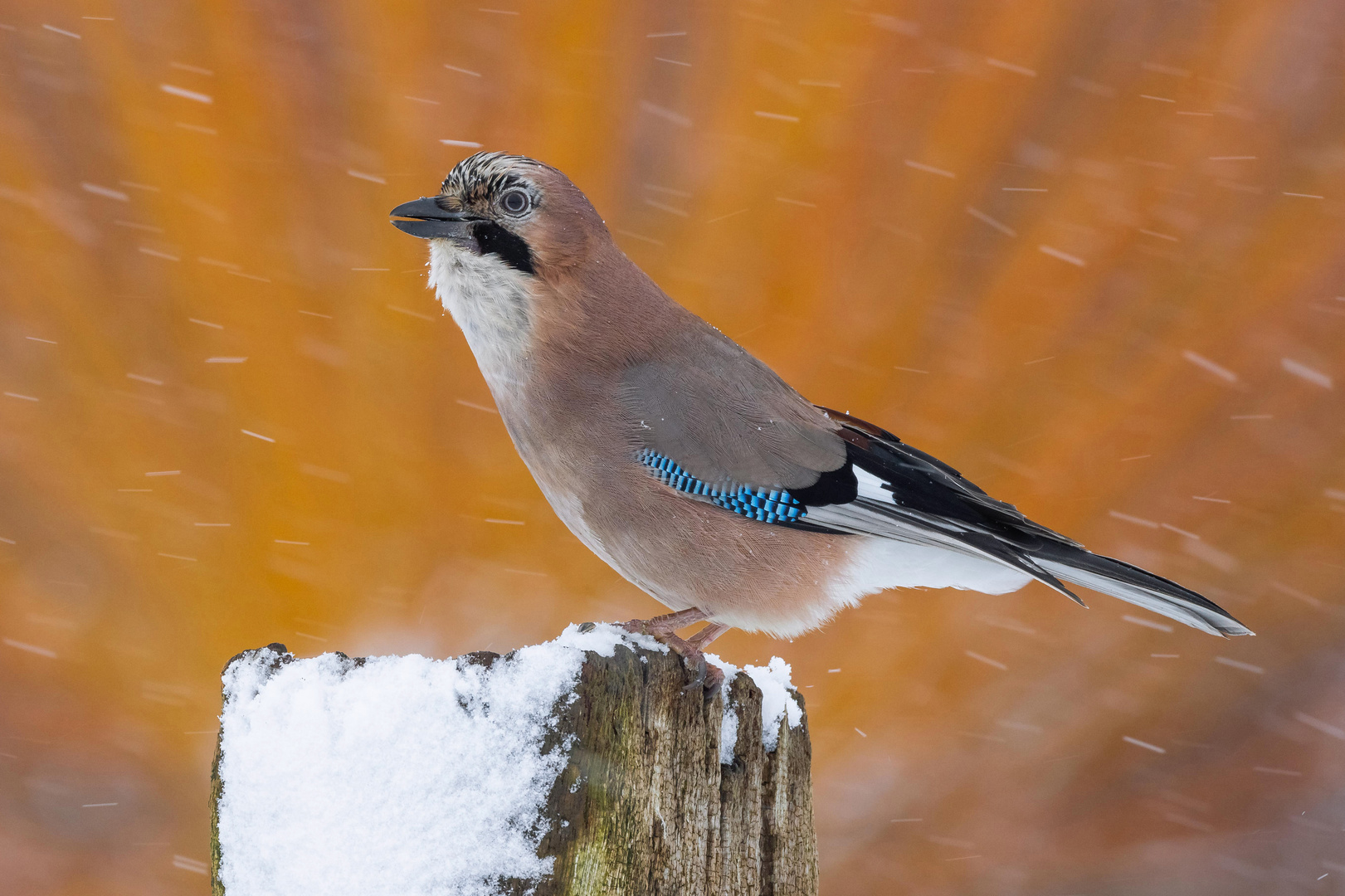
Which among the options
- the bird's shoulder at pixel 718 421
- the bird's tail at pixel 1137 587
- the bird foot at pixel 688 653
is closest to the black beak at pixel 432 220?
the bird's shoulder at pixel 718 421

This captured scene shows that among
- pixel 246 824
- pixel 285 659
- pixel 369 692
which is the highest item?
pixel 369 692

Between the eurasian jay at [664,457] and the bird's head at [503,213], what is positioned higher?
the bird's head at [503,213]

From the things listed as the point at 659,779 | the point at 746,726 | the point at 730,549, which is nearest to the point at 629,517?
the point at 730,549

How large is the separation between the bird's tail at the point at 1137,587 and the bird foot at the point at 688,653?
115cm

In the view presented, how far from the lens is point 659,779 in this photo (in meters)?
2.32

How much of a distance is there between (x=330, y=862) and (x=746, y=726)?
3.59ft

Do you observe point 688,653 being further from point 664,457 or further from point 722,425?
point 722,425

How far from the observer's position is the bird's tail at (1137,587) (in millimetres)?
3059

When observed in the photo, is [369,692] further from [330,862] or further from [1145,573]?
[1145,573]

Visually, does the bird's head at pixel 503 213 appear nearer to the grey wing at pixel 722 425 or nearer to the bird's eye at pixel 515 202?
the bird's eye at pixel 515 202

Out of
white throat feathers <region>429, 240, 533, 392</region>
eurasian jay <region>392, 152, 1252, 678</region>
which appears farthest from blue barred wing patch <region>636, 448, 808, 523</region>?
white throat feathers <region>429, 240, 533, 392</region>

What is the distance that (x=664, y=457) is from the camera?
127 inches

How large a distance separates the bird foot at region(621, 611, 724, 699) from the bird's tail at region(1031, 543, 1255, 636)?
1154 millimetres

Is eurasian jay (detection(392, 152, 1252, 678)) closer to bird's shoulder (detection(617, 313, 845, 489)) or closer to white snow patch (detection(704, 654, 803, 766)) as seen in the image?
bird's shoulder (detection(617, 313, 845, 489))
